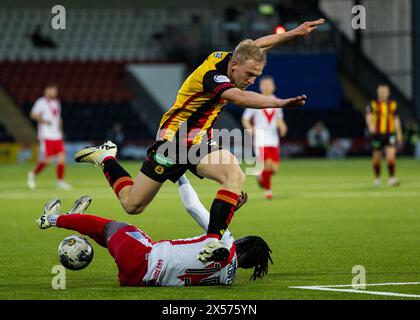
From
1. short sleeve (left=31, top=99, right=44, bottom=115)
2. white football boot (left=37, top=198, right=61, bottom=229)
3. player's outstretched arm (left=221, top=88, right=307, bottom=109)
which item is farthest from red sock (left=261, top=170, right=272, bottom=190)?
player's outstretched arm (left=221, top=88, right=307, bottom=109)

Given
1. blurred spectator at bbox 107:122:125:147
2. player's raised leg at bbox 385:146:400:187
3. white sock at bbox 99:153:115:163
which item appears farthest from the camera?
blurred spectator at bbox 107:122:125:147

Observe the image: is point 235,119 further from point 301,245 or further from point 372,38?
point 301,245

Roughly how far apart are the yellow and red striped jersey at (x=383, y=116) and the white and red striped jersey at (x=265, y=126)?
3.79m

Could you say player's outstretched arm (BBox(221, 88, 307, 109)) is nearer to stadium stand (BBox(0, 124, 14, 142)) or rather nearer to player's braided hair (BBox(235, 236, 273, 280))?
player's braided hair (BBox(235, 236, 273, 280))

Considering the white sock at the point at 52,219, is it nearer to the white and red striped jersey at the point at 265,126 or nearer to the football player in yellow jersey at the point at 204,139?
the football player in yellow jersey at the point at 204,139

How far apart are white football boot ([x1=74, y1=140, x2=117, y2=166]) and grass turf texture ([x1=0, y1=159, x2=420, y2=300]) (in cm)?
106

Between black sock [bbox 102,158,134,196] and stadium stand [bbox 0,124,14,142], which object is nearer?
black sock [bbox 102,158,134,196]

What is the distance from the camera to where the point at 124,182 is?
10.5m

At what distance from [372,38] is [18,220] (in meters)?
28.6

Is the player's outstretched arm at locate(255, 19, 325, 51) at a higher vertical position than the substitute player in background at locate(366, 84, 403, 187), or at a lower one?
higher

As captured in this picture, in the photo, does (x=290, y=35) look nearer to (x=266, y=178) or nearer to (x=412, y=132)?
(x=266, y=178)

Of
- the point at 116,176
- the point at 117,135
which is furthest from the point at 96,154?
the point at 117,135

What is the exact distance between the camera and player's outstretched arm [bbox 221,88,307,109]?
8582mm

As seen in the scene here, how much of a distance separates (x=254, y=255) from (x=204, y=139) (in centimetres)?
133
